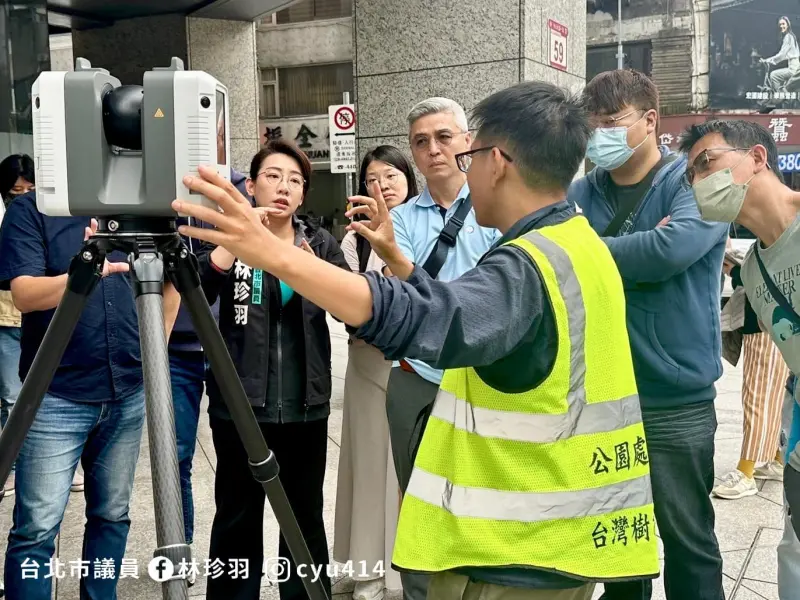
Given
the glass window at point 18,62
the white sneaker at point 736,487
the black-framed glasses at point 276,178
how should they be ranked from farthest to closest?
the glass window at point 18,62 → the white sneaker at point 736,487 → the black-framed glasses at point 276,178

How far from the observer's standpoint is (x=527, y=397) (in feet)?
4.85

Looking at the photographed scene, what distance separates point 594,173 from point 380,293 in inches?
71.3

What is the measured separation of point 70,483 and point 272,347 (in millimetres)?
782

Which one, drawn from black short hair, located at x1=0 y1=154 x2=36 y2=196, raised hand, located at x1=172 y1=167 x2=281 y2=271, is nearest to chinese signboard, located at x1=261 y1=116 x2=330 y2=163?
black short hair, located at x1=0 y1=154 x2=36 y2=196

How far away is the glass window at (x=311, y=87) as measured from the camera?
2527cm

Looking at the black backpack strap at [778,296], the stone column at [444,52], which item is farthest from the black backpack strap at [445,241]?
the stone column at [444,52]

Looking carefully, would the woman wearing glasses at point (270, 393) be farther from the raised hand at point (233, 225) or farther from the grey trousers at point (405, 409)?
the raised hand at point (233, 225)

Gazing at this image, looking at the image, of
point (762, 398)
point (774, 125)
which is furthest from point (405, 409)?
point (774, 125)

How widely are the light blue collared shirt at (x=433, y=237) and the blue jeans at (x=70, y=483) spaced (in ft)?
3.37

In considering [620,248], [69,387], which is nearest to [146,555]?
[69,387]

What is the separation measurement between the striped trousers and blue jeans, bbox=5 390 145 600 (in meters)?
3.40

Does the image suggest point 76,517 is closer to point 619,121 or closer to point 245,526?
point 245,526

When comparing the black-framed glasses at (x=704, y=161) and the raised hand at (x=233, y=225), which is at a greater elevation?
the black-framed glasses at (x=704, y=161)

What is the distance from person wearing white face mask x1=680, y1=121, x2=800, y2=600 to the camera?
211 cm
